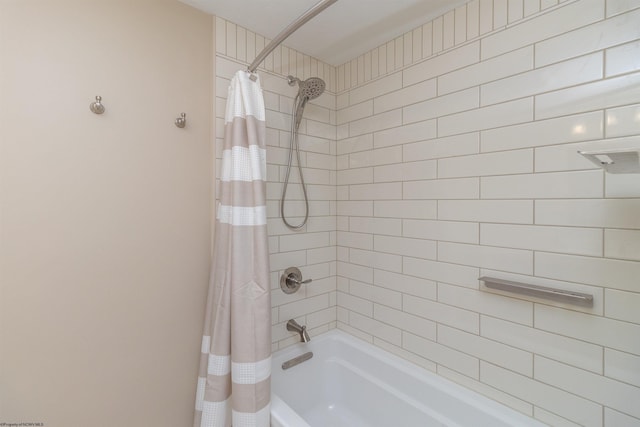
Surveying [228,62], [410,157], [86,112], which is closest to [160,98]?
[86,112]

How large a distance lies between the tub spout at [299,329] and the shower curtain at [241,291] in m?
0.41

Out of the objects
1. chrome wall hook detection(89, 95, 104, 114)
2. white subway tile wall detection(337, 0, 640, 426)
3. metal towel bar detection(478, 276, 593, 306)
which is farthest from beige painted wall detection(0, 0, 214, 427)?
metal towel bar detection(478, 276, 593, 306)

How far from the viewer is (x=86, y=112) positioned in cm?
104

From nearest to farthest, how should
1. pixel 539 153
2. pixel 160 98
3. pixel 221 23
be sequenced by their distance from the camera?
pixel 539 153, pixel 160 98, pixel 221 23

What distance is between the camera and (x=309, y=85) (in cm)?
141

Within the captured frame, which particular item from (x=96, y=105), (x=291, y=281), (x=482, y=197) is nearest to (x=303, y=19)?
(x=96, y=105)

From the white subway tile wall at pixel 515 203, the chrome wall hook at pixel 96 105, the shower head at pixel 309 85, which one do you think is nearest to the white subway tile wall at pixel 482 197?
the white subway tile wall at pixel 515 203

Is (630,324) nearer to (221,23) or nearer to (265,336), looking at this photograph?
(265,336)

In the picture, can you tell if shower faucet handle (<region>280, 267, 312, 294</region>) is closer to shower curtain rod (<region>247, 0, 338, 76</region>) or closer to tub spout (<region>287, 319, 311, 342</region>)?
tub spout (<region>287, 319, 311, 342</region>)

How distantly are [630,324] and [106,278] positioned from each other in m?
1.87

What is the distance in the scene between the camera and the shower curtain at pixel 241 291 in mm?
1091

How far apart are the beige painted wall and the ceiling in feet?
0.64

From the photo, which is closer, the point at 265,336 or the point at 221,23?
the point at 265,336

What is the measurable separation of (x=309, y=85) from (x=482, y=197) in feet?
3.24
